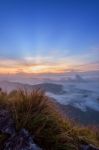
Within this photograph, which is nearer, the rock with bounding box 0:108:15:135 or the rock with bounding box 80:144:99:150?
the rock with bounding box 0:108:15:135

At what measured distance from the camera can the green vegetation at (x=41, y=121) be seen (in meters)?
8.07

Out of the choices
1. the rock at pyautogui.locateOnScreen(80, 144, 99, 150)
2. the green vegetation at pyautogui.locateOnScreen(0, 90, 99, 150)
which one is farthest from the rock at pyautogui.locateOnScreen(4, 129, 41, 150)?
the rock at pyautogui.locateOnScreen(80, 144, 99, 150)

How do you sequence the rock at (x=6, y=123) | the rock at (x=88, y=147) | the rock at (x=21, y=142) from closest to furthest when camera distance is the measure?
the rock at (x=21, y=142) → the rock at (x=6, y=123) → the rock at (x=88, y=147)

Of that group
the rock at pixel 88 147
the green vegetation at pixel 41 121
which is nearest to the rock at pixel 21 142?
the green vegetation at pixel 41 121

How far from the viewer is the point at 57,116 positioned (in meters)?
9.27

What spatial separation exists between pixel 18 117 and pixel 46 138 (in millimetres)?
836

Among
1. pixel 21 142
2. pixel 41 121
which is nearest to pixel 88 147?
pixel 41 121

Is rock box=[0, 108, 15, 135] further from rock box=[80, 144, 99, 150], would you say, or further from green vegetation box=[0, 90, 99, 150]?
rock box=[80, 144, 99, 150]

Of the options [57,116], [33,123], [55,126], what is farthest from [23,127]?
[57,116]

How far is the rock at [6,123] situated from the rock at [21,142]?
0.20 m

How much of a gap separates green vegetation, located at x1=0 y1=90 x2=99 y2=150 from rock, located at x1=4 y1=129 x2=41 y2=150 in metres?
0.19

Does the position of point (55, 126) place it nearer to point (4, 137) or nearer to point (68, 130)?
point (68, 130)

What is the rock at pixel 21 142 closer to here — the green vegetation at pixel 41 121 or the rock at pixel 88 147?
the green vegetation at pixel 41 121

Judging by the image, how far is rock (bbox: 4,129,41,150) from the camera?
754cm
